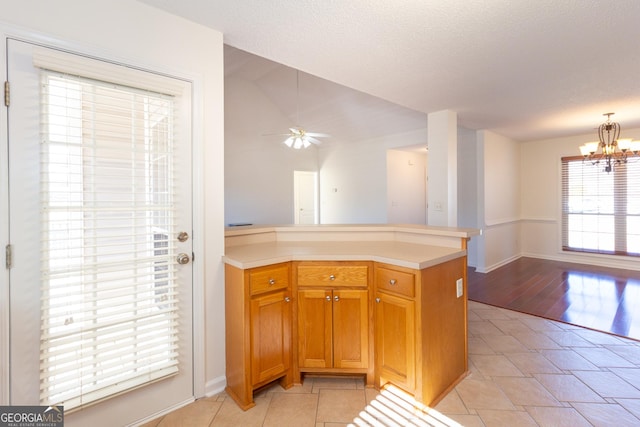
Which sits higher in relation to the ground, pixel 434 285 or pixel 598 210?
pixel 598 210

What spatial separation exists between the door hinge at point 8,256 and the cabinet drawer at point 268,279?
111 centimetres

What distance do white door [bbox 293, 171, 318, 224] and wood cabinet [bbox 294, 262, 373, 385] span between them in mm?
5854

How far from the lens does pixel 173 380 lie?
1863mm

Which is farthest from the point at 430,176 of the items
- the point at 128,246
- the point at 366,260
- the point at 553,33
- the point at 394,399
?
the point at 128,246

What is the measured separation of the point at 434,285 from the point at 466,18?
1.71 metres

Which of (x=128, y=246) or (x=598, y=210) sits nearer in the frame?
(x=128, y=246)

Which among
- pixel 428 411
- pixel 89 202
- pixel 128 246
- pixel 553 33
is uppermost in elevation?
pixel 553 33

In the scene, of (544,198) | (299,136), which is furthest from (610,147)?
(299,136)

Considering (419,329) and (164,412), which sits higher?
(419,329)

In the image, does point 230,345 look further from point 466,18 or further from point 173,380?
point 466,18

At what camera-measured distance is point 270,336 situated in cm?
196

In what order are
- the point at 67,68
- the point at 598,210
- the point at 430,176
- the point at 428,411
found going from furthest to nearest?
the point at 598,210, the point at 430,176, the point at 428,411, the point at 67,68

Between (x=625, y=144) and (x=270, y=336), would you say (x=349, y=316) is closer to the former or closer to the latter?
(x=270, y=336)

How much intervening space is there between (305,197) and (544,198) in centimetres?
532
